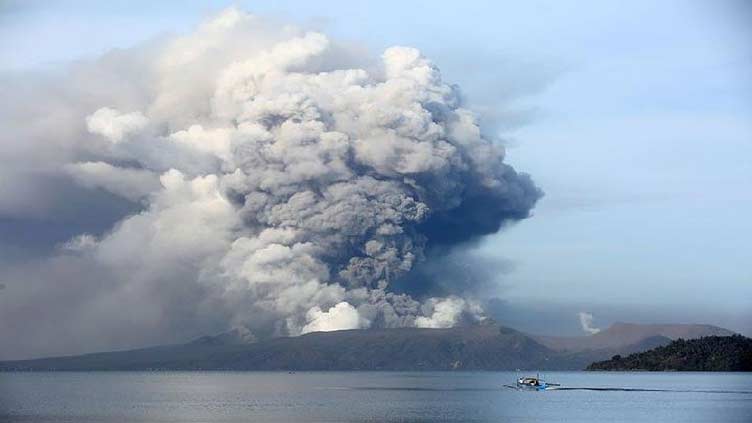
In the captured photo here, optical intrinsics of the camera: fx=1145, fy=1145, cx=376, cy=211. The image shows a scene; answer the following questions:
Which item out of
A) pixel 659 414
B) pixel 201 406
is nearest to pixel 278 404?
pixel 201 406

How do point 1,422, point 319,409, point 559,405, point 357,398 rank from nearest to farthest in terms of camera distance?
point 1,422, point 319,409, point 559,405, point 357,398

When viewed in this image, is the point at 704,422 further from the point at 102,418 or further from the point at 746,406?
the point at 102,418

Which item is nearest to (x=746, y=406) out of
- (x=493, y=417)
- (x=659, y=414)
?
(x=659, y=414)

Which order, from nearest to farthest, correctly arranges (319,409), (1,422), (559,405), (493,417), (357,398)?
(1,422), (493,417), (319,409), (559,405), (357,398)

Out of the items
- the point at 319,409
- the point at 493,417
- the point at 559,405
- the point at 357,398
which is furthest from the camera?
the point at 357,398

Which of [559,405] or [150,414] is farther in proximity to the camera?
[559,405]

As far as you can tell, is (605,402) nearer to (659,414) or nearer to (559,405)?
(559,405)

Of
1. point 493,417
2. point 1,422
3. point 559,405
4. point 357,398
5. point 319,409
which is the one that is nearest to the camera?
point 1,422

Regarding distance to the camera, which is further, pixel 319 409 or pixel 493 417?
pixel 319 409
